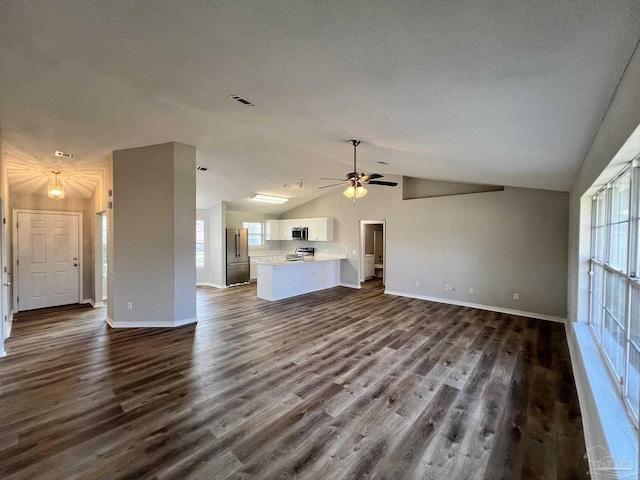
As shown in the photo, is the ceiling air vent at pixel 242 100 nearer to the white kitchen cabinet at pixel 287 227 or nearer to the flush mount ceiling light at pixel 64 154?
the flush mount ceiling light at pixel 64 154

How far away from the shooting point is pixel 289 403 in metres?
2.50

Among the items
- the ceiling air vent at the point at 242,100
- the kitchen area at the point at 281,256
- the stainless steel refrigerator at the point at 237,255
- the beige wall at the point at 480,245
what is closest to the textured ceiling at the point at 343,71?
the ceiling air vent at the point at 242,100

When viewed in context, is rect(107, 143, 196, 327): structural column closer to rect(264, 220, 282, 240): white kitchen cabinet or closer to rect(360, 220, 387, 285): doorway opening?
rect(264, 220, 282, 240): white kitchen cabinet

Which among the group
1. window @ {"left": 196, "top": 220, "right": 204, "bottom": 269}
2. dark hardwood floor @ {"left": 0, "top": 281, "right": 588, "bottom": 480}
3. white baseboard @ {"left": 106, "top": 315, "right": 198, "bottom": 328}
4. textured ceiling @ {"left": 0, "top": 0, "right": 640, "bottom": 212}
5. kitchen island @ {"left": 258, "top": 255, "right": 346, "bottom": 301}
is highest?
textured ceiling @ {"left": 0, "top": 0, "right": 640, "bottom": 212}

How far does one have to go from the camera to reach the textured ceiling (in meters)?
1.09

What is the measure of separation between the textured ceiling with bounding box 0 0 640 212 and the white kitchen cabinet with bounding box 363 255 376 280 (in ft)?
19.9

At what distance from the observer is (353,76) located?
1.70 m

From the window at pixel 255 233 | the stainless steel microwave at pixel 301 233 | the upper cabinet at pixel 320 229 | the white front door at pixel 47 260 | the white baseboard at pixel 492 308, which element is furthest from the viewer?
the window at pixel 255 233

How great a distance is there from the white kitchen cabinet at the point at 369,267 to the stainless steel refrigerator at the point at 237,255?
391cm

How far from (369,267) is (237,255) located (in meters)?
4.44

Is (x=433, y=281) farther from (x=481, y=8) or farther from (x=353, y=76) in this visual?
(x=481, y=8)

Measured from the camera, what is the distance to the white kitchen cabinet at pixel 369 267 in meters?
9.32

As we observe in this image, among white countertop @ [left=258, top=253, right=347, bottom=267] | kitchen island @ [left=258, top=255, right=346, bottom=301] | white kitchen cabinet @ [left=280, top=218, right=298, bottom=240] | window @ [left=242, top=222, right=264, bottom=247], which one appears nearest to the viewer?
kitchen island @ [left=258, top=255, right=346, bottom=301]

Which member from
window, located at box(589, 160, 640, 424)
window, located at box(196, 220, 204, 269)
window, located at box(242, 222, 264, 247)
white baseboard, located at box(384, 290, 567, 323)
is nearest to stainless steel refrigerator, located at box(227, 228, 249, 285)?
window, located at box(242, 222, 264, 247)
